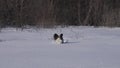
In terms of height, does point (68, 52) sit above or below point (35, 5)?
below

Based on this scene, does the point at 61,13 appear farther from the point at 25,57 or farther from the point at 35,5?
the point at 25,57

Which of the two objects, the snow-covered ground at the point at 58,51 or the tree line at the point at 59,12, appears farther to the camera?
the tree line at the point at 59,12

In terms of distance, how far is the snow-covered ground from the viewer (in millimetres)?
6617

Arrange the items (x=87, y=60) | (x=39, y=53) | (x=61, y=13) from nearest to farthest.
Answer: (x=87, y=60) < (x=39, y=53) < (x=61, y=13)

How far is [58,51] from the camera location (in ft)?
26.5

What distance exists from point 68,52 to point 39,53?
64 cm

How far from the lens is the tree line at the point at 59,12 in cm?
1481

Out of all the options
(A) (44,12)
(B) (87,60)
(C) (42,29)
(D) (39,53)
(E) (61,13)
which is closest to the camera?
(B) (87,60)

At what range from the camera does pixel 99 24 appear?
51.7 ft

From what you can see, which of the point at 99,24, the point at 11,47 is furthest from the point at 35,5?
the point at 11,47

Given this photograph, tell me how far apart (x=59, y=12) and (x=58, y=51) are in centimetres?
855

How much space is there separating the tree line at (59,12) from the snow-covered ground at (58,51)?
11.5 ft

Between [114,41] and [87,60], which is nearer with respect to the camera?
[87,60]

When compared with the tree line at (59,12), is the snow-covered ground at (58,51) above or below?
below
